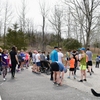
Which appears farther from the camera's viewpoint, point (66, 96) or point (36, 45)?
point (36, 45)

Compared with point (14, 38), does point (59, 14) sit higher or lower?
higher

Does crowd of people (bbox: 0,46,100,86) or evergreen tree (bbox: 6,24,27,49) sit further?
evergreen tree (bbox: 6,24,27,49)

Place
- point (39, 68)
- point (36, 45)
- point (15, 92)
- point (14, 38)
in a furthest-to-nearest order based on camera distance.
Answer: point (36, 45), point (14, 38), point (39, 68), point (15, 92)

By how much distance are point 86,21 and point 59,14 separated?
13745 mm

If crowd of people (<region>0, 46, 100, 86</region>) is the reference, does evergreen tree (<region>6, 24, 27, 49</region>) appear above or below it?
above

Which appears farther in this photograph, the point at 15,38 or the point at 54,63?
the point at 15,38

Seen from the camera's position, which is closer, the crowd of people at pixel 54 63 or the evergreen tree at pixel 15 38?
the crowd of people at pixel 54 63

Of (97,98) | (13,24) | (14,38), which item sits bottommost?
(97,98)

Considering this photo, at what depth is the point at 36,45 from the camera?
64312mm

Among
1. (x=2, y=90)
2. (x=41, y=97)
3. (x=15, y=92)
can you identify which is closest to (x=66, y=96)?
(x=41, y=97)

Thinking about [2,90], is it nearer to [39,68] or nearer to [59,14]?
[39,68]

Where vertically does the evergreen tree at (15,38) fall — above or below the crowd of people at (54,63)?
above

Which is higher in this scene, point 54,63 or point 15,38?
point 15,38

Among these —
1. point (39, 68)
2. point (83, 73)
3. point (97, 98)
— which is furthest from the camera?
point (39, 68)
